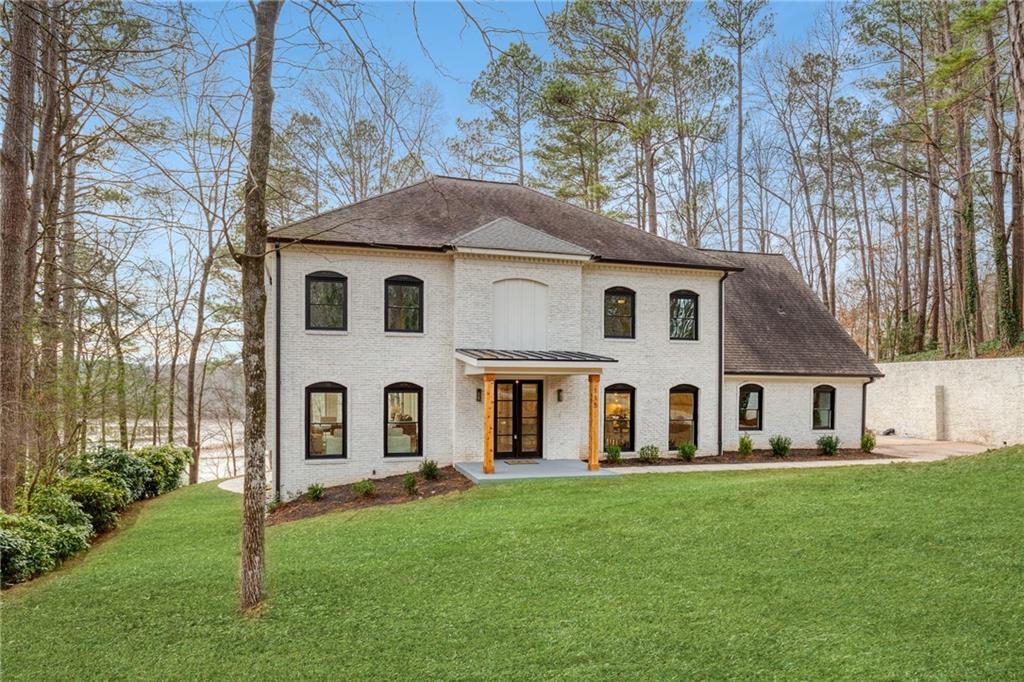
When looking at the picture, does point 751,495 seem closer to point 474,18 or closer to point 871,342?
point 474,18

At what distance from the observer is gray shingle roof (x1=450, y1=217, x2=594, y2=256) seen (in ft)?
45.6

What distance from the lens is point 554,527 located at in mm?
8039

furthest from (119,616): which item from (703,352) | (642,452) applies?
(703,352)

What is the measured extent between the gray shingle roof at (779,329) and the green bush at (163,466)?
634 inches

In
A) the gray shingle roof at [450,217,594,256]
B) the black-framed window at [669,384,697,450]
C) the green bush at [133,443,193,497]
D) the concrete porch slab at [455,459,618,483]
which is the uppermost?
the gray shingle roof at [450,217,594,256]

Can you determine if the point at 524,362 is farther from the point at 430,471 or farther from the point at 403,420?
the point at 403,420

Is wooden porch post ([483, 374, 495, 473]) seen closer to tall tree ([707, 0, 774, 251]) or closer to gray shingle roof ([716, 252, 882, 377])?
gray shingle roof ([716, 252, 882, 377])

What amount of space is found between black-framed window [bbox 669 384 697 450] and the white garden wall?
10.2 m

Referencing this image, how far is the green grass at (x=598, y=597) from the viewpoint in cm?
461

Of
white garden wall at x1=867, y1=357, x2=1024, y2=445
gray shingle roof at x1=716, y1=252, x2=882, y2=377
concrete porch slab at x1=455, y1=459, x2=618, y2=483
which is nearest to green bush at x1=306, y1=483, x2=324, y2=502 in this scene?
concrete porch slab at x1=455, y1=459, x2=618, y2=483

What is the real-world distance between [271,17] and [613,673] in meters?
6.36

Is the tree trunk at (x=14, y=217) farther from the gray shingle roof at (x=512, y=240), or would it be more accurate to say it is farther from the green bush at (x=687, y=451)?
the green bush at (x=687, y=451)

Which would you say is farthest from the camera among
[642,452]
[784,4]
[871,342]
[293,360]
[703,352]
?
[871,342]

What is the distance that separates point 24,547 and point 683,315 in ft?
47.5
